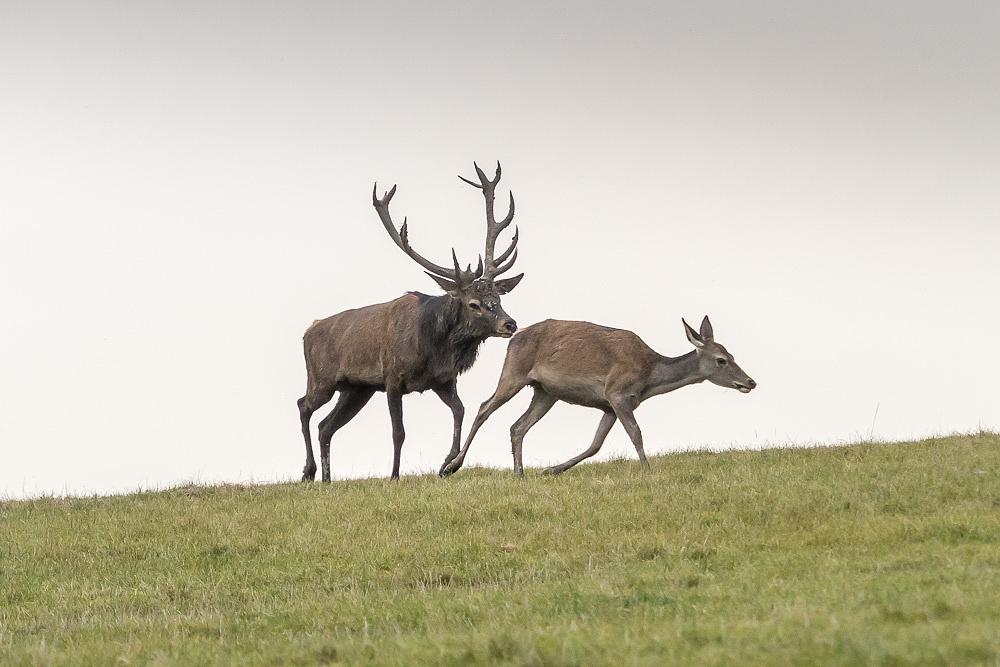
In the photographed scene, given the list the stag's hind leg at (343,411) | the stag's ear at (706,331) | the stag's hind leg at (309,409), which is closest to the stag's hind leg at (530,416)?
the stag's ear at (706,331)

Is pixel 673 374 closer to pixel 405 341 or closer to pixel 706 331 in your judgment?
pixel 706 331

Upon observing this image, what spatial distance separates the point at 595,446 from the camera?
1574 centimetres

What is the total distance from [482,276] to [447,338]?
1.26 meters

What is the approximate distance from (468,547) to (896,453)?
552 cm

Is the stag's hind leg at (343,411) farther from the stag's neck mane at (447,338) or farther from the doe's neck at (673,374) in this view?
the doe's neck at (673,374)

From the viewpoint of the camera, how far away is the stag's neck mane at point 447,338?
17.6 meters

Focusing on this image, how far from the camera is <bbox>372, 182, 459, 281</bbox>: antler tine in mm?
18406

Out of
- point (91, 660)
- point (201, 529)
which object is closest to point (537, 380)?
point (201, 529)

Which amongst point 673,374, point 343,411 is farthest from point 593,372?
point 343,411

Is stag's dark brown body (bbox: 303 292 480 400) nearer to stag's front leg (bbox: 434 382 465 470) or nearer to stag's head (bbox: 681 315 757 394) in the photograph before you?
stag's front leg (bbox: 434 382 465 470)

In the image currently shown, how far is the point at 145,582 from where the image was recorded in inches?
419

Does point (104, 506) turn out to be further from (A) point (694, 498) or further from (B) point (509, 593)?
(B) point (509, 593)

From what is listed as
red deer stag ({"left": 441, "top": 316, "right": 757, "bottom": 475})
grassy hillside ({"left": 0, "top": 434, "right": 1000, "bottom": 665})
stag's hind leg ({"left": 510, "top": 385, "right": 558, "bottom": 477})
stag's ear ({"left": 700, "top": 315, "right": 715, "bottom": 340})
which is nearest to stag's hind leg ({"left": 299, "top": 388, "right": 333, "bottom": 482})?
grassy hillside ({"left": 0, "top": 434, "right": 1000, "bottom": 665})

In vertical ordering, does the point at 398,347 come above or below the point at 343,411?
above
